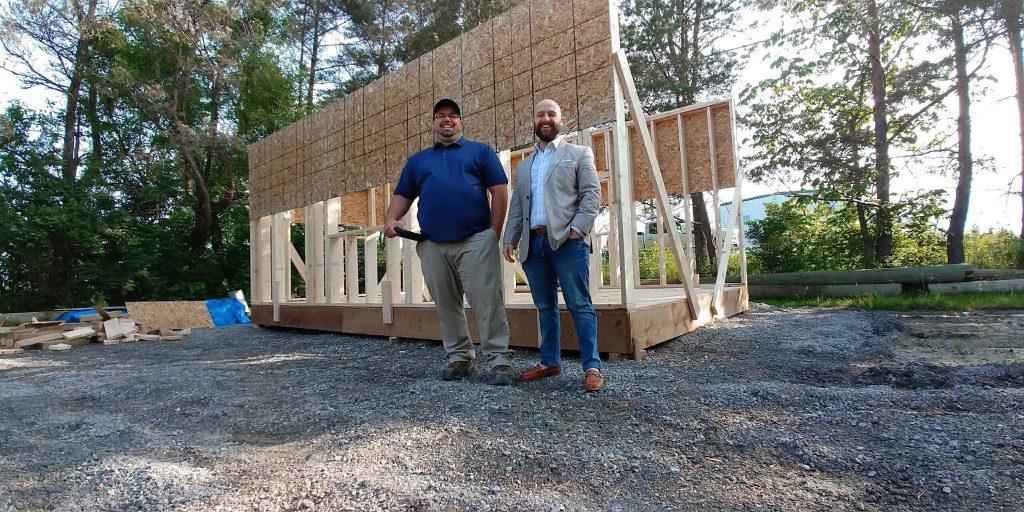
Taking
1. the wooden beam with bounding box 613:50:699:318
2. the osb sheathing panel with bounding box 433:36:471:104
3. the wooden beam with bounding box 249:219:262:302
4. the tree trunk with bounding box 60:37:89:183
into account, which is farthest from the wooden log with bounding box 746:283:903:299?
the tree trunk with bounding box 60:37:89:183

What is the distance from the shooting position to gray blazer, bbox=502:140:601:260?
2.42m

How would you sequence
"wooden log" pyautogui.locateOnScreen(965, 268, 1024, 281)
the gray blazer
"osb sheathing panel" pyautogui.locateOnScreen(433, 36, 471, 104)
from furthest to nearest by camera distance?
"wooden log" pyautogui.locateOnScreen(965, 268, 1024, 281)
"osb sheathing panel" pyautogui.locateOnScreen(433, 36, 471, 104)
the gray blazer

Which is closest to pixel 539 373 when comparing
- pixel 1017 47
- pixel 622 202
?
pixel 622 202

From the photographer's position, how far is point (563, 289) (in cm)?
250

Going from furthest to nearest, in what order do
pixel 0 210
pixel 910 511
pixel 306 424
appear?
pixel 0 210
pixel 306 424
pixel 910 511

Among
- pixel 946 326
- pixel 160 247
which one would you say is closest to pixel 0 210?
pixel 160 247

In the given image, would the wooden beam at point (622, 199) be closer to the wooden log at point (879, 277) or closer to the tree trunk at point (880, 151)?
the wooden log at point (879, 277)

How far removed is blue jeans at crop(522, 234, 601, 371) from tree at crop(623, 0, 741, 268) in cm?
1019

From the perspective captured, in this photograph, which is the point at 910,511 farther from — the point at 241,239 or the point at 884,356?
the point at 241,239

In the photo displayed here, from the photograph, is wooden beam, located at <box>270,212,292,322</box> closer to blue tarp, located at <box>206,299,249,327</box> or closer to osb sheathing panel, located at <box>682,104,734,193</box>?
blue tarp, located at <box>206,299,249,327</box>

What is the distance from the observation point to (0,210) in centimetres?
955

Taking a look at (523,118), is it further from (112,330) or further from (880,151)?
(880,151)

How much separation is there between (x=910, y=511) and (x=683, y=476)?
1.64ft

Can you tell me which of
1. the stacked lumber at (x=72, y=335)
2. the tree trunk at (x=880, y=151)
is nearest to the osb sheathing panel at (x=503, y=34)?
the stacked lumber at (x=72, y=335)
